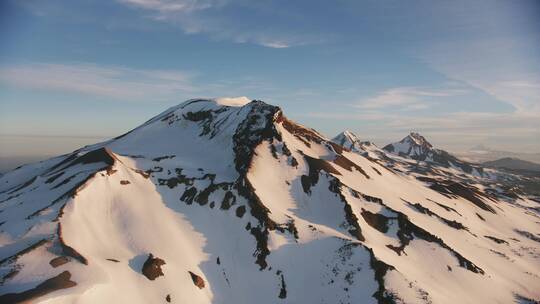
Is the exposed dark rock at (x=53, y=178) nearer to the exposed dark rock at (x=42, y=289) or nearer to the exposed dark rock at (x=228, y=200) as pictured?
the exposed dark rock at (x=228, y=200)

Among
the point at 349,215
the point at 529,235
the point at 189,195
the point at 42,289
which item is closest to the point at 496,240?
the point at 529,235

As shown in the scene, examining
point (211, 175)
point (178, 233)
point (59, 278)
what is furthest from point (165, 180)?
point (59, 278)

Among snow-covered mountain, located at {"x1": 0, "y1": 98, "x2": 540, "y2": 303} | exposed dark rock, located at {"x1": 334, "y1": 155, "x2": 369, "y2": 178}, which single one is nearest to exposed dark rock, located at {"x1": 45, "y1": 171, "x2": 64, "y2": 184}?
snow-covered mountain, located at {"x1": 0, "y1": 98, "x2": 540, "y2": 303}

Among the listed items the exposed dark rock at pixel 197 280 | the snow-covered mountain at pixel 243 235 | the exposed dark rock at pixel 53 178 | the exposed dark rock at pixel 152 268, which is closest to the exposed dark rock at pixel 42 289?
the snow-covered mountain at pixel 243 235

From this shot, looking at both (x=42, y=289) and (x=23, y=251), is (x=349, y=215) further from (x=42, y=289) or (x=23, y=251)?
(x=23, y=251)

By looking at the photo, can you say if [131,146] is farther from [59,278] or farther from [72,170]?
[59,278]

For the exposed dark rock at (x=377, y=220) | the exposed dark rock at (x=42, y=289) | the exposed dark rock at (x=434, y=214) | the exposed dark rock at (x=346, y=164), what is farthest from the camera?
the exposed dark rock at (x=346, y=164)
